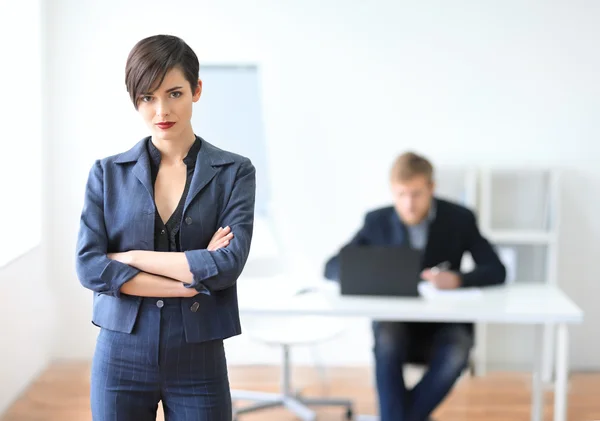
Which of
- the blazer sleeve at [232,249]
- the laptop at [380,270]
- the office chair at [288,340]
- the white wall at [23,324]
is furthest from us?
the white wall at [23,324]

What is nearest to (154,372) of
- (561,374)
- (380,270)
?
(380,270)

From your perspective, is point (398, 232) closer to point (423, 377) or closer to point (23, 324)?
point (423, 377)

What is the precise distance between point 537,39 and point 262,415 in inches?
84.1

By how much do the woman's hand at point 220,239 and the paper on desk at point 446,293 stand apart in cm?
136

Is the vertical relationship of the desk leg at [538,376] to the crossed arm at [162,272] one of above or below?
below

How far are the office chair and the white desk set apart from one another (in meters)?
0.37

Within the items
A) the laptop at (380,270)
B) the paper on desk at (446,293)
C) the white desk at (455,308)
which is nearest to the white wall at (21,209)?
the white desk at (455,308)

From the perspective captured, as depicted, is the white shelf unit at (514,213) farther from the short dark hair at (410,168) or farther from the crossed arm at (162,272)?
the crossed arm at (162,272)

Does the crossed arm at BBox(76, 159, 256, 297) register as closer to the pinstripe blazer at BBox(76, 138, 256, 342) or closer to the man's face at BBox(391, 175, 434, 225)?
the pinstripe blazer at BBox(76, 138, 256, 342)

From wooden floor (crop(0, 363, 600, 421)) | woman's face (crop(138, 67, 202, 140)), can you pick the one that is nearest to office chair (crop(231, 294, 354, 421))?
wooden floor (crop(0, 363, 600, 421))

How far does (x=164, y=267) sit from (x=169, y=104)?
0.99ft

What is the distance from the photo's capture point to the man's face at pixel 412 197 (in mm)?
2799

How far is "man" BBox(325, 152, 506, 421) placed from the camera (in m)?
2.76

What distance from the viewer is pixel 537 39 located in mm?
3875
